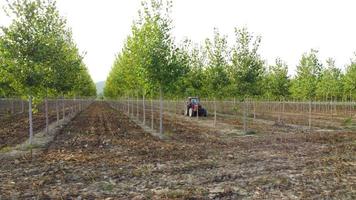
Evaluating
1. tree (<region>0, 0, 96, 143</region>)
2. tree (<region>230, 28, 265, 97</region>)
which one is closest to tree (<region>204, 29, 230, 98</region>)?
tree (<region>230, 28, 265, 97</region>)

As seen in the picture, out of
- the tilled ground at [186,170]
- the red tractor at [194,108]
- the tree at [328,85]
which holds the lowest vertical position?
the tilled ground at [186,170]

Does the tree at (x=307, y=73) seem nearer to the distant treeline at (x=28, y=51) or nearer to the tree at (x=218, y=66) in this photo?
the tree at (x=218, y=66)

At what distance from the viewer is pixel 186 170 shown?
12.7m

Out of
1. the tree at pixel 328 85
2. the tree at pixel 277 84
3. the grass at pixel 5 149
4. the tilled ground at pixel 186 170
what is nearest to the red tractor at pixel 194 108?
the tree at pixel 277 84

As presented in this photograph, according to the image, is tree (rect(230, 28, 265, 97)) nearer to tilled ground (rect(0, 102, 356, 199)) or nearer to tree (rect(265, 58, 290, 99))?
tilled ground (rect(0, 102, 356, 199))

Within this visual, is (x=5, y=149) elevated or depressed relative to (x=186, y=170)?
depressed

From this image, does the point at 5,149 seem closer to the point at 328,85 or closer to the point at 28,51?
the point at 28,51

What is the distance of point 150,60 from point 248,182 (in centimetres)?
1320

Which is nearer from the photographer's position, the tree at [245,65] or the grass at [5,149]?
the grass at [5,149]

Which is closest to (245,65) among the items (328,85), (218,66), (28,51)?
(218,66)

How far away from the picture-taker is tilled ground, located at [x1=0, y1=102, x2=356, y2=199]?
997cm

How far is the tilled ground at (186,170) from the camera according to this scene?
9.97 m

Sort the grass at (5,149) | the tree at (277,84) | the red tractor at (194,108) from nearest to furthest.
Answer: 1. the grass at (5,149)
2. the red tractor at (194,108)
3. the tree at (277,84)

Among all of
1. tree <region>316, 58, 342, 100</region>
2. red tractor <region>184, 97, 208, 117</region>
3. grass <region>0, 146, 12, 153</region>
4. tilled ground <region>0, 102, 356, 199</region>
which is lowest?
grass <region>0, 146, 12, 153</region>
